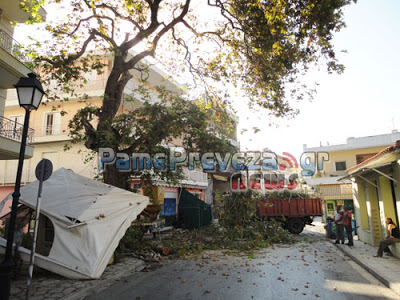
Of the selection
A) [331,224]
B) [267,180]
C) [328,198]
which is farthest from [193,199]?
[267,180]

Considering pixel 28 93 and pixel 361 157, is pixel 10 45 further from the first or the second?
pixel 361 157

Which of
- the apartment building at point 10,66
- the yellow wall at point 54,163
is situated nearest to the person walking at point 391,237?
the apartment building at point 10,66

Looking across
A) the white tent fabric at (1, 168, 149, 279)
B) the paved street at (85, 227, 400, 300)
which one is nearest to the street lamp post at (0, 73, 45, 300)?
the white tent fabric at (1, 168, 149, 279)

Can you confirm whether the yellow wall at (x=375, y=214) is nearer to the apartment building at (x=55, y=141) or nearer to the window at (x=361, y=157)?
the apartment building at (x=55, y=141)

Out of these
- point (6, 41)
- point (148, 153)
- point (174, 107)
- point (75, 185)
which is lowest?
point (75, 185)

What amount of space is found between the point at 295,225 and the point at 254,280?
12.2 meters

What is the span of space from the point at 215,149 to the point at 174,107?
92.2 inches

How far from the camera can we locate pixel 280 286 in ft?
23.3

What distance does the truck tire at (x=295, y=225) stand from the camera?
1869 cm

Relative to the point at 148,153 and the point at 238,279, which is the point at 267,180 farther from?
the point at 238,279

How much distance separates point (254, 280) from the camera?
25.1 ft

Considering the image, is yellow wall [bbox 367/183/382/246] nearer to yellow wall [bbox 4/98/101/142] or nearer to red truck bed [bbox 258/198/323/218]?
red truck bed [bbox 258/198/323/218]

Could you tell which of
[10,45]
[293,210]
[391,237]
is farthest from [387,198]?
[10,45]

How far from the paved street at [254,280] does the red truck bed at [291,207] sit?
772 centimetres
